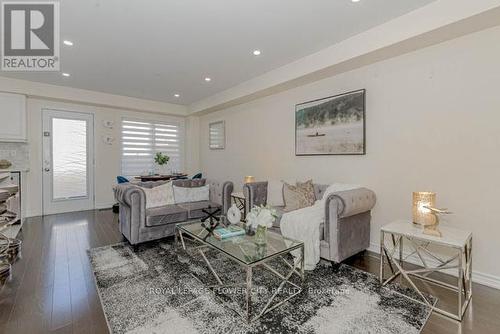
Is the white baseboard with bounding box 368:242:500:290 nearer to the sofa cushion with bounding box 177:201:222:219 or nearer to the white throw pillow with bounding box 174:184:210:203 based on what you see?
the sofa cushion with bounding box 177:201:222:219

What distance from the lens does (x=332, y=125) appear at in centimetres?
354

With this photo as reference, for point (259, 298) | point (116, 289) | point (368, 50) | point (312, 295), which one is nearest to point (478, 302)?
point (312, 295)

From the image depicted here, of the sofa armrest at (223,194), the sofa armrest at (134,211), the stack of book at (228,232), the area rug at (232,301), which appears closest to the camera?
the area rug at (232,301)

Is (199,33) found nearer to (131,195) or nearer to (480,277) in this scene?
(131,195)

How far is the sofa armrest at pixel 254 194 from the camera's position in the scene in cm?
372

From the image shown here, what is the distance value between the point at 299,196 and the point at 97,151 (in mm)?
4866

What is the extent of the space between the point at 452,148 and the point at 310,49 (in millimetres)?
2010

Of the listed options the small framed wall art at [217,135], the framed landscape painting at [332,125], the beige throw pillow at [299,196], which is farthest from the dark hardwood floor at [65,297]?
the small framed wall art at [217,135]

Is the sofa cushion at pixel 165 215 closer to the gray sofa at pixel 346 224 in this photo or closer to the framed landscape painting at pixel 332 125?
the gray sofa at pixel 346 224

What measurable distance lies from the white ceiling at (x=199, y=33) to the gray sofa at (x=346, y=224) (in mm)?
1855

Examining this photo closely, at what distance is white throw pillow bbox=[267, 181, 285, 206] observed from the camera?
12.2ft

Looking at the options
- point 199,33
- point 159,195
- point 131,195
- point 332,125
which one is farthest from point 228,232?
point 199,33

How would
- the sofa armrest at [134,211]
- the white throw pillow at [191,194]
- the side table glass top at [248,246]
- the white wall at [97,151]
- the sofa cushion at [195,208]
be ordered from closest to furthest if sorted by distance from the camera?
1. the side table glass top at [248,246]
2. the sofa armrest at [134,211]
3. the sofa cushion at [195,208]
4. the white throw pillow at [191,194]
5. the white wall at [97,151]

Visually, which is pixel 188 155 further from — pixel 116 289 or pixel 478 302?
pixel 478 302
